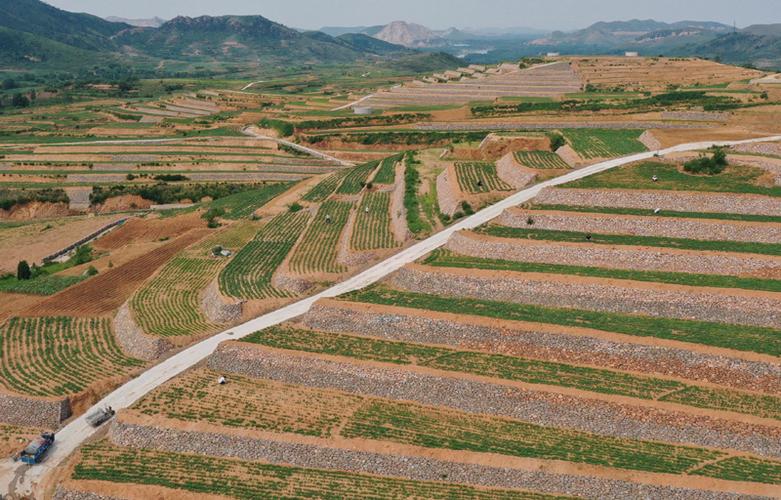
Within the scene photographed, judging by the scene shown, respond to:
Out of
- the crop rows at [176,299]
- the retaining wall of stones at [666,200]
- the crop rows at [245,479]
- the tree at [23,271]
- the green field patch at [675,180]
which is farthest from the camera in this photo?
the tree at [23,271]

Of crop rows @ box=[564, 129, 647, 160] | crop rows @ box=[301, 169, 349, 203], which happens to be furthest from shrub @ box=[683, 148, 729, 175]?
crop rows @ box=[301, 169, 349, 203]

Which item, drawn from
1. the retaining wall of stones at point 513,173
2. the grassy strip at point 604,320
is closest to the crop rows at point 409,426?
the grassy strip at point 604,320

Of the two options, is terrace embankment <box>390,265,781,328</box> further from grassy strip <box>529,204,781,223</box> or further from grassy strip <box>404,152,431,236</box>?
grassy strip <box>529,204,781,223</box>

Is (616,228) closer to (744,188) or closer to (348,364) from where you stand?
(744,188)

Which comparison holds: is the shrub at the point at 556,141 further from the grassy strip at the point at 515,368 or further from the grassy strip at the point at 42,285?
the grassy strip at the point at 42,285

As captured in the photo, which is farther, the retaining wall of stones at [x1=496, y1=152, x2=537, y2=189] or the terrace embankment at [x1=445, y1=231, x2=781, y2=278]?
the retaining wall of stones at [x1=496, y1=152, x2=537, y2=189]

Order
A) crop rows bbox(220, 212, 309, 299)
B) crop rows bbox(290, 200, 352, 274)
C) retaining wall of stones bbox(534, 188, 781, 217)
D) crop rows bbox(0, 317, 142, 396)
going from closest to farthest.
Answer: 1. crop rows bbox(0, 317, 142, 396)
2. crop rows bbox(220, 212, 309, 299)
3. crop rows bbox(290, 200, 352, 274)
4. retaining wall of stones bbox(534, 188, 781, 217)

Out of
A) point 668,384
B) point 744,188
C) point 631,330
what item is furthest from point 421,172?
point 668,384
